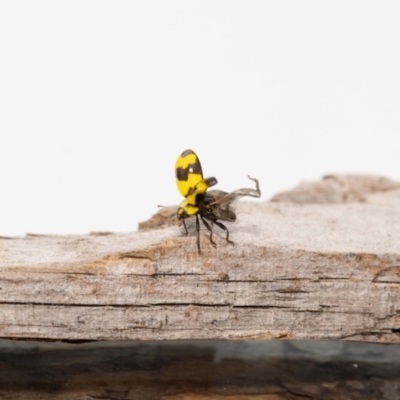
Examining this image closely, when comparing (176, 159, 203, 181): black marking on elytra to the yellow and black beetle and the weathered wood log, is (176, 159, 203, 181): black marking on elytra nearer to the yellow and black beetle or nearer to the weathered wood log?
the yellow and black beetle

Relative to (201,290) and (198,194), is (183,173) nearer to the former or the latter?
(198,194)

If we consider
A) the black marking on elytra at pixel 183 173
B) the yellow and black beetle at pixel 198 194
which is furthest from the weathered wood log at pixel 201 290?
the black marking on elytra at pixel 183 173

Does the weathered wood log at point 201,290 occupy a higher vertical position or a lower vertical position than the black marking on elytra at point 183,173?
lower

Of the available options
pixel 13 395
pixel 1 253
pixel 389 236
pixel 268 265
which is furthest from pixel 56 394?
pixel 389 236

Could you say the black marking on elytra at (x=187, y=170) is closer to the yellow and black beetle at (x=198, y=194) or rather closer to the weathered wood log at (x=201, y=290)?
the yellow and black beetle at (x=198, y=194)

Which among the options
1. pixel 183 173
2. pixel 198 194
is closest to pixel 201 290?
pixel 198 194
